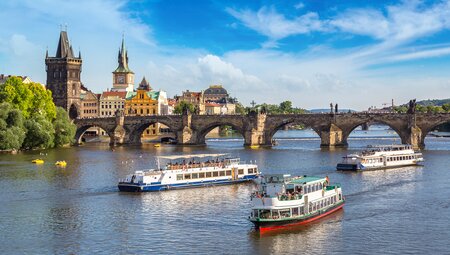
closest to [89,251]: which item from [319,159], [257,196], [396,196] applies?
[257,196]

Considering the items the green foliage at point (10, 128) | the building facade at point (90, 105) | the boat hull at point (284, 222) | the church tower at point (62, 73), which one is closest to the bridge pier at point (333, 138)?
the green foliage at point (10, 128)

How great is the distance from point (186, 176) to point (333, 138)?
6178cm

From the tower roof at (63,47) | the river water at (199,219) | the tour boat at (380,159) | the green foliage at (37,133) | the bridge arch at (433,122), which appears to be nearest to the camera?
the river water at (199,219)

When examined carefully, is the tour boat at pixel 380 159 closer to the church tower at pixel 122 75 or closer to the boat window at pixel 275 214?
the boat window at pixel 275 214

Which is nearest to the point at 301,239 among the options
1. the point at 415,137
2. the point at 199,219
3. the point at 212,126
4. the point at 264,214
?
the point at 264,214

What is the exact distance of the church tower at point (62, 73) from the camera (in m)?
156

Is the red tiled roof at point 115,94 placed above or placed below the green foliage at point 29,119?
above

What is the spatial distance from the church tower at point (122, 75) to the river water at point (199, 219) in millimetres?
122573

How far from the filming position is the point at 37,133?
10525 cm

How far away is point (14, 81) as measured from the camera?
114375 mm

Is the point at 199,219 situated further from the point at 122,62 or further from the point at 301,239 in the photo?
the point at 122,62

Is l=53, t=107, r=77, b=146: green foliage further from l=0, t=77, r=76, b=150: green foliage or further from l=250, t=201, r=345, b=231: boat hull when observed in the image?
l=250, t=201, r=345, b=231: boat hull

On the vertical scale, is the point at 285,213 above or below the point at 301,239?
above

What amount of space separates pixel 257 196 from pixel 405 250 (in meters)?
10.3
